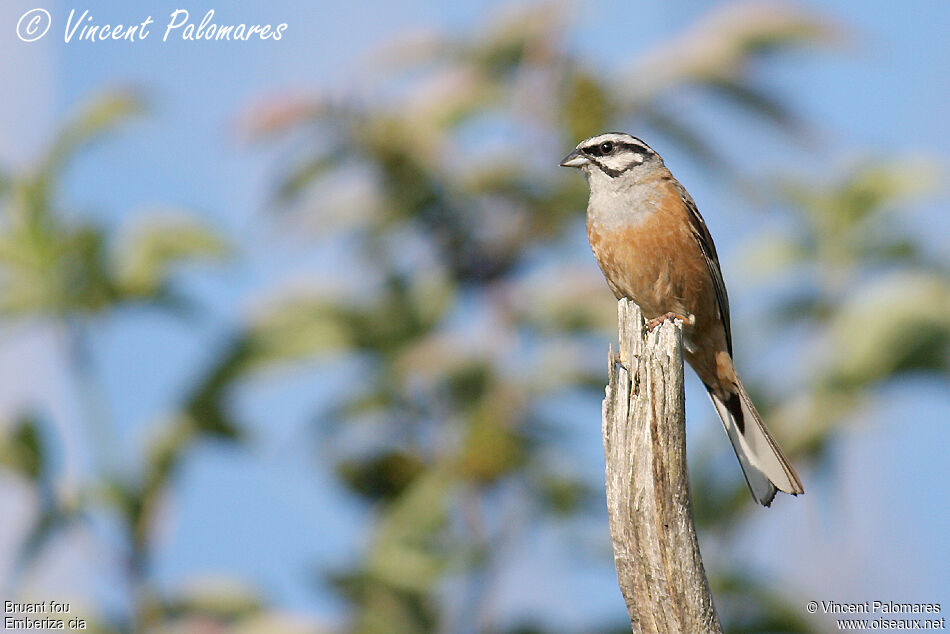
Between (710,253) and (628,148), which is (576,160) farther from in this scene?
(710,253)

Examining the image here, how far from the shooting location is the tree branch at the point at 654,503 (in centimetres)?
313

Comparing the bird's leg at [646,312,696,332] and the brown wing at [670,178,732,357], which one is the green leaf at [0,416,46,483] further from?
the brown wing at [670,178,732,357]

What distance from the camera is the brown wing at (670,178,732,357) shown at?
15.5 ft

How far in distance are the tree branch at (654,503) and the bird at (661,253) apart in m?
1.03

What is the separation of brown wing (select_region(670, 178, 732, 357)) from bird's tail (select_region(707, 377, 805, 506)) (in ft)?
1.02

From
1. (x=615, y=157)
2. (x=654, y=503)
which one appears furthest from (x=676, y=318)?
(x=654, y=503)

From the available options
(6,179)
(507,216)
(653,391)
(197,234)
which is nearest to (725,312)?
(653,391)

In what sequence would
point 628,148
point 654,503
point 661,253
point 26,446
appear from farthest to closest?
1. point 26,446
2. point 628,148
3. point 661,253
4. point 654,503

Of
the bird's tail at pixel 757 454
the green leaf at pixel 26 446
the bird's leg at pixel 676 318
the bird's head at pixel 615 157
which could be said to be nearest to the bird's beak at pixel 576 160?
the bird's head at pixel 615 157

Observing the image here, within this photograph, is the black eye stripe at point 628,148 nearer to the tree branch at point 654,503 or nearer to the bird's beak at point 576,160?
the bird's beak at point 576,160

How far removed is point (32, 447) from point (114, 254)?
3.92ft

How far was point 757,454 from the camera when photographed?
405 cm

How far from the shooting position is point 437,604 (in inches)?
269

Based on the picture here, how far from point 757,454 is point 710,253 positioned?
3.46ft
